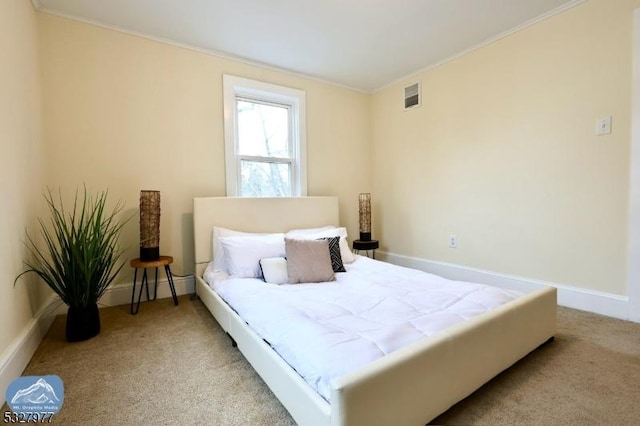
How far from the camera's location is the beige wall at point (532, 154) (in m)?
2.33

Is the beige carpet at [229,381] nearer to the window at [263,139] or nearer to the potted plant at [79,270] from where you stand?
the potted plant at [79,270]

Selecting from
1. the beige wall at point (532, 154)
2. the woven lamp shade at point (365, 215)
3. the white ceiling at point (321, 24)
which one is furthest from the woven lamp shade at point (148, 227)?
the beige wall at point (532, 154)

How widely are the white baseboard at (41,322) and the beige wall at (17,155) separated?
0.04 metres

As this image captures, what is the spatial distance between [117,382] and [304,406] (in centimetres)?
114

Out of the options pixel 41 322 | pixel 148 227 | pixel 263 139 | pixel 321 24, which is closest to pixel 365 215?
pixel 263 139

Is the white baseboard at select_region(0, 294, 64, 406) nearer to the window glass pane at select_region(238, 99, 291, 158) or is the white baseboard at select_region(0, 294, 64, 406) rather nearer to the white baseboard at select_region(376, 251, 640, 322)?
the window glass pane at select_region(238, 99, 291, 158)

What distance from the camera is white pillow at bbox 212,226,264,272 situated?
9.17 feet

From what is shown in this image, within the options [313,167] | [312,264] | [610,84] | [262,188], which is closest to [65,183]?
[262,188]

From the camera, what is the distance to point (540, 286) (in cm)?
276

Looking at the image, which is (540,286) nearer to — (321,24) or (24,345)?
(321,24)

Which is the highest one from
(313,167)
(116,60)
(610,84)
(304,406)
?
(116,60)

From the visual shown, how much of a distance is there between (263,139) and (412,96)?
1948mm

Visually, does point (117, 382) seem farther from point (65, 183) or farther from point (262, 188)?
point (262, 188)

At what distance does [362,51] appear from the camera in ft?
10.4
